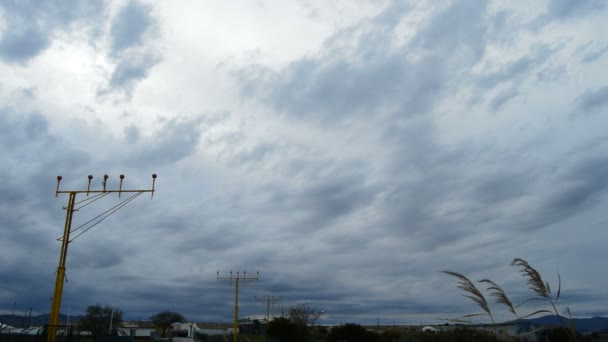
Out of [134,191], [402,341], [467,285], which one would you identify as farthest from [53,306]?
[467,285]

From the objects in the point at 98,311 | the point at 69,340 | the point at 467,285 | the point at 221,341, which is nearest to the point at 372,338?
the point at 221,341

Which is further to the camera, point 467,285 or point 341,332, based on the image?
point 341,332

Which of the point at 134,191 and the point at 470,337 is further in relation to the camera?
the point at 134,191

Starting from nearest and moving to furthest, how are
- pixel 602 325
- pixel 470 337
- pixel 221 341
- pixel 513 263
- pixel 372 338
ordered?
Answer: pixel 513 263 < pixel 602 325 < pixel 470 337 < pixel 372 338 < pixel 221 341

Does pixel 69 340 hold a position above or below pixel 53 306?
below

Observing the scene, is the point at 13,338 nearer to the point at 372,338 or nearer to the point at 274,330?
the point at 274,330

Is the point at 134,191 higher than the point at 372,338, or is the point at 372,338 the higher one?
the point at 134,191

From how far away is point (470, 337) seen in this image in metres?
19.7

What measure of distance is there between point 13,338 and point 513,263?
20.4 m

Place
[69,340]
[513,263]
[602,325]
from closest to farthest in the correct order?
[513,263] < [602,325] < [69,340]

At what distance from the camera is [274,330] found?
167 ft

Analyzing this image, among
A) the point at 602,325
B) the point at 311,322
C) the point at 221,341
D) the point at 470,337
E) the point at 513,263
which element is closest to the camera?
the point at 513,263

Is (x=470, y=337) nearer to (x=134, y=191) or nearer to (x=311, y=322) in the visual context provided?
(x=134, y=191)

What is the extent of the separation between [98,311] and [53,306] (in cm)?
8010
